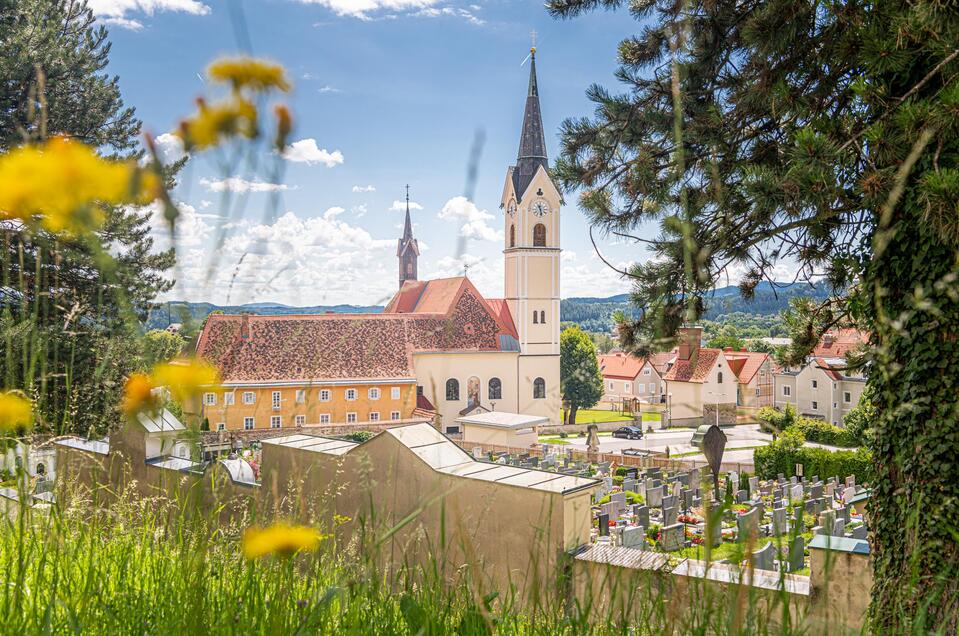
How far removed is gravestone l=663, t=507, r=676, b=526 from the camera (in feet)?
46.4

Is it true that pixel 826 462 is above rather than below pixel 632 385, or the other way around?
below

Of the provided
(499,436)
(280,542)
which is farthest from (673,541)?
(499,436)

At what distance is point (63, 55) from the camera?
13.2m

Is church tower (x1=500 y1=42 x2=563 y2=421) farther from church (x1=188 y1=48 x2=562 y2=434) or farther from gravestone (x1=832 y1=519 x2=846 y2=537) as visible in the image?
gravestone (x1=832 y1=519 x2=846 y2=537)

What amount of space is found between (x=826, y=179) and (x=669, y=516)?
12194mm

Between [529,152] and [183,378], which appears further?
[529,152]

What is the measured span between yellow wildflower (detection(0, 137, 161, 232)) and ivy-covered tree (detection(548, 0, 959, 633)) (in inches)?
75.4

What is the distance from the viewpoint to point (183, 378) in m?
1.17

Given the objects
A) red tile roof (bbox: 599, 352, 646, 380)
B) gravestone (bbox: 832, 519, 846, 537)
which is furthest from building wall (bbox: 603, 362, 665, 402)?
gravestone (bbox: 832, 519, 846, 537)

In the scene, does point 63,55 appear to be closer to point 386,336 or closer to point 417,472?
point 417,472

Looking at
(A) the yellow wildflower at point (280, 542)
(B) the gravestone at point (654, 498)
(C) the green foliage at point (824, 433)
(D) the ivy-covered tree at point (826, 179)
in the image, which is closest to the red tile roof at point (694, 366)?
(D) the ivy-covered tree at point (826, 179)

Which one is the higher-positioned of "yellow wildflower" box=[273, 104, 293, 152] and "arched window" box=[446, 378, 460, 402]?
"yellow wildflower" box=[273, 104, 293, 152]

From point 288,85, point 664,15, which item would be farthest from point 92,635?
point 664,15

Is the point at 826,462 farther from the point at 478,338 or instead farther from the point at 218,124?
the point at 218,124
